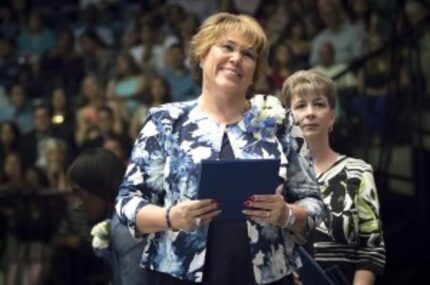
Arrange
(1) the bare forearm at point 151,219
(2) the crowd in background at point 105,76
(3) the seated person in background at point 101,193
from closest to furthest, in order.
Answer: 1. (1) the bare forearm at point 151,219
2. (3) the seated person in background at point 101,193
3. (2) the crowd in background at point 105,76

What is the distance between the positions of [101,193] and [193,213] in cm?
92

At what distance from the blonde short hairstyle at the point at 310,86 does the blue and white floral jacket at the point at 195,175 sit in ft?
1.81

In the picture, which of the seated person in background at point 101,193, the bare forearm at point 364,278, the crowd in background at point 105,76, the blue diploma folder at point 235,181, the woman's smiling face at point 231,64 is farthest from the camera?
the crowd in background at point 105,76

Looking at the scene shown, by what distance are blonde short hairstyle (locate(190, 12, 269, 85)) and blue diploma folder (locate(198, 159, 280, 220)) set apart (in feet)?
1.22

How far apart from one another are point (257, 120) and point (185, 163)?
237 millimetres

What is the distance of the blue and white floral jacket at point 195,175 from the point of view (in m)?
2.76

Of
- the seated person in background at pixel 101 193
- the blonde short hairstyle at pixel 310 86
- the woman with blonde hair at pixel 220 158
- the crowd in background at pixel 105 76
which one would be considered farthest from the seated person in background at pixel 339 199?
the crowd in background at pixel 105 76

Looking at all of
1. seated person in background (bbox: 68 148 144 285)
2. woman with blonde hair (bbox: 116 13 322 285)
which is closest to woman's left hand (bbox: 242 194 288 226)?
woman with blonde hair (bbox: 116 13 322 285)

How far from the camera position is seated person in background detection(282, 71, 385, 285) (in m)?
3.41

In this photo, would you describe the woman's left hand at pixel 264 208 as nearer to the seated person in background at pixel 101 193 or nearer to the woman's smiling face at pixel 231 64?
the woman's smiling face at pixel 231 64

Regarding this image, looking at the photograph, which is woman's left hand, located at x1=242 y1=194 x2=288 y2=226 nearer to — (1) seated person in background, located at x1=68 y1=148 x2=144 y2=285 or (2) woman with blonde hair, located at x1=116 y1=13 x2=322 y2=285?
(2) woman with blonde hair, located at x1=116 y1=13 x2=322 y2=285

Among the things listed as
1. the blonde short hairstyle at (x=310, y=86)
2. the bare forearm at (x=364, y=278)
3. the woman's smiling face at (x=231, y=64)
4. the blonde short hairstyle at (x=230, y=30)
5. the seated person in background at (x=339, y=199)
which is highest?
the blonde short hairstyle at (x=230, y=30)

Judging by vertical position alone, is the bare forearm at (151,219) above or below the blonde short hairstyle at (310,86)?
below

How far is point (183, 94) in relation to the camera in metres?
8.51
